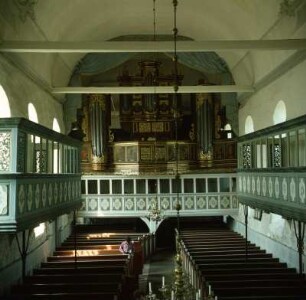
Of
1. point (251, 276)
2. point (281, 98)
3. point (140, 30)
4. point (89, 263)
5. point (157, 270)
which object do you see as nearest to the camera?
point (251, 276)

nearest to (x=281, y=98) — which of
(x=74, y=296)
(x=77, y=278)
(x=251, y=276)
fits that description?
(x=251, y=276)

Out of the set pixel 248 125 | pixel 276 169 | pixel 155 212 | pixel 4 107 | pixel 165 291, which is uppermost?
pixel 248 125

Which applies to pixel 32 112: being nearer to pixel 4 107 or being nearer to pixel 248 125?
pixel 4 107

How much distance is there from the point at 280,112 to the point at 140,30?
9.96m

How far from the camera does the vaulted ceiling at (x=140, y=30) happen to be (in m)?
16.3

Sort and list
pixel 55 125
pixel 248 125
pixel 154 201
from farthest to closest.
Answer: pixel 154 201 < pixel 248 125 < pixel 55 125

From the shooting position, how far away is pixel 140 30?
27.3 m

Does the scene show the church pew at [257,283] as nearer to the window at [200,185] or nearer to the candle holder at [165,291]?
the candle holder at [165,291]

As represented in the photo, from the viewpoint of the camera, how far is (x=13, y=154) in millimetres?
11789

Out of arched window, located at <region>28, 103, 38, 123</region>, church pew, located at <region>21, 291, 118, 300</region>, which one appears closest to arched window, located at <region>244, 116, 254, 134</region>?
arched window, located at <region>28, 103, 38, 123</region>

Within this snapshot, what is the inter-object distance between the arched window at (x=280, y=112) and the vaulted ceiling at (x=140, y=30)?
157 cm

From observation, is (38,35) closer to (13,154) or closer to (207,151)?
(13,154)

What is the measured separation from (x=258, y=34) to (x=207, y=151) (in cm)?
781

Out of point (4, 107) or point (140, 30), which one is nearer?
point (4, 107)
